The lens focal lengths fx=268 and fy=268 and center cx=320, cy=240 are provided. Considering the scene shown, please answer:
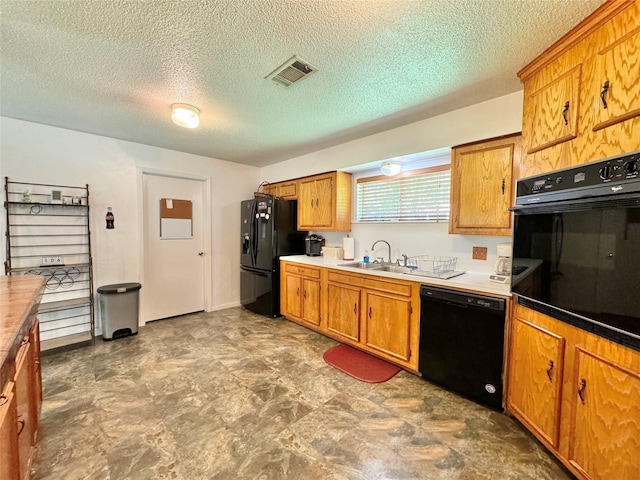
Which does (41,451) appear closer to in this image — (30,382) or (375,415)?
(30,382)

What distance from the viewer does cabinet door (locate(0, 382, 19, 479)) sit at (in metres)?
0.87

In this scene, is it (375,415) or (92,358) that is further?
(92,358)

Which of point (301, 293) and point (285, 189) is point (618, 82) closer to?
point (301, 293)

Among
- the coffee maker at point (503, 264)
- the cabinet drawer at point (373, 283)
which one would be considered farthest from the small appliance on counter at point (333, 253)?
the coffee maker at point (503, 264)

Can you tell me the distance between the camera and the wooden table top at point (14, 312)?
93 centimetres

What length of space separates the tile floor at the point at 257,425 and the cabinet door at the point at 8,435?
616 mm

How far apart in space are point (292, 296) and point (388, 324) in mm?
1560

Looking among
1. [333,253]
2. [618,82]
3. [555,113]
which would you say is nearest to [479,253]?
[555,113]

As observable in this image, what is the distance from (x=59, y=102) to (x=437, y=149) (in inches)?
137

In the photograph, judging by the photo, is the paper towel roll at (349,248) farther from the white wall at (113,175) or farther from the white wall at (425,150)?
the white wall at (113,175)

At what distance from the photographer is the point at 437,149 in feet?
8.52

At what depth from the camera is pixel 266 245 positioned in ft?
13.1

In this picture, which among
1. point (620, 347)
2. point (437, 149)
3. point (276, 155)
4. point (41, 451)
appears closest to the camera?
point (620, 347)

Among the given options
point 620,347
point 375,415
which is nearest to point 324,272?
point 375,415
